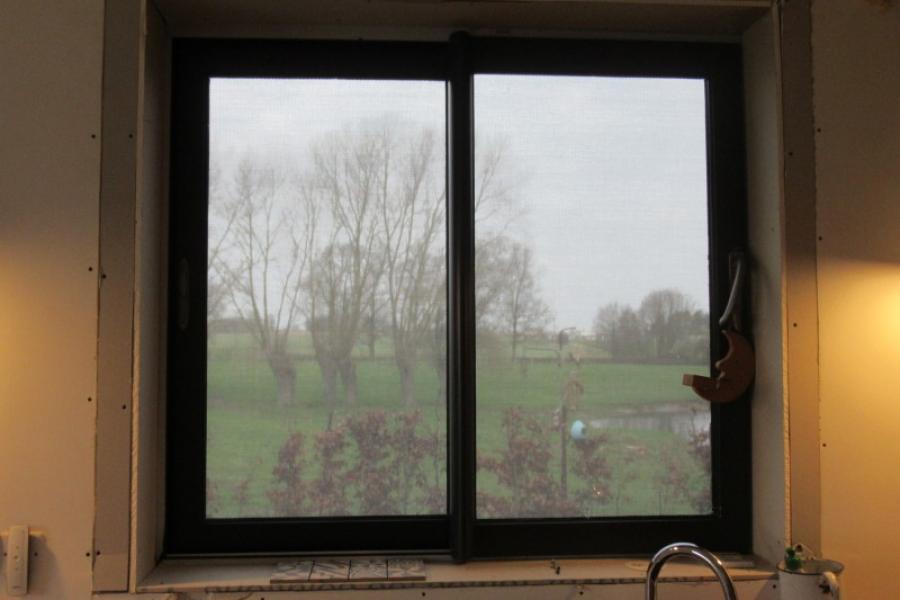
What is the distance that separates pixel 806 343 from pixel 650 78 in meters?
0.72

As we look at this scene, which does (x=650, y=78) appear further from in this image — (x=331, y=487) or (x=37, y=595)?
(x=37, y=595)

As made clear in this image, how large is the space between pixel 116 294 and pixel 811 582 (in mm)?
1491

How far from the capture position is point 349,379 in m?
1.92

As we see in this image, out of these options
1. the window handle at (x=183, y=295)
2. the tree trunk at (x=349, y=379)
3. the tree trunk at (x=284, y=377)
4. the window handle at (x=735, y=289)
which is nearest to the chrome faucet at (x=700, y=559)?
the window handle at (x=735, y=289)

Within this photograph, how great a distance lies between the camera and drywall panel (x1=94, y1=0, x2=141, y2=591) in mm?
→ 1655

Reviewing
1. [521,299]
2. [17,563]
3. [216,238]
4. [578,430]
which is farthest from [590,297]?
[17,563]

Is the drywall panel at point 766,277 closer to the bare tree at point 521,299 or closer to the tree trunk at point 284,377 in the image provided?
the bare tree at point 521,299

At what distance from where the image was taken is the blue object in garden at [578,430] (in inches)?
76.2

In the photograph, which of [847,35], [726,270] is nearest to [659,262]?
[726,270]

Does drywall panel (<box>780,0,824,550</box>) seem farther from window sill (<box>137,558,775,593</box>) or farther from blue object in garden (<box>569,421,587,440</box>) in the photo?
blue object in garden (<box>569,421,587,440</box>)

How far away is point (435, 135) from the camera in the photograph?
1.95m

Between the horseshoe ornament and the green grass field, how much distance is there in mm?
67

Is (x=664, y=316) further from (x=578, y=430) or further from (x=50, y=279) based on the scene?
(x=50, y=279)

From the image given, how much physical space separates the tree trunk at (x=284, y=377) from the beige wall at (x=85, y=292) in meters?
0.40
